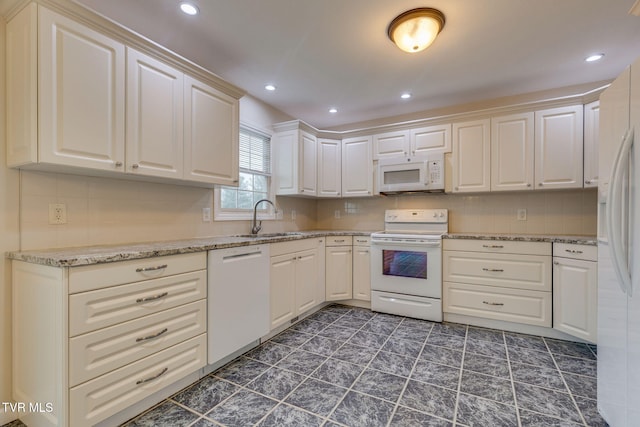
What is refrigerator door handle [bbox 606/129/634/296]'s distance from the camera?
1277 millimetres

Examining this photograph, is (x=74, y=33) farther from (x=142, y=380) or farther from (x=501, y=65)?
(x=501, y=65)

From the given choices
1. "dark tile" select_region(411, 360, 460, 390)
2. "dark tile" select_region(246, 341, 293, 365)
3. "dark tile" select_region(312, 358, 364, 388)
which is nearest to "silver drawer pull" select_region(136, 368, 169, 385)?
"dark tile" select_region(246, 341, 293, 365)

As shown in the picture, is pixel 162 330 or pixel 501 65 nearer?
pixel 162 330

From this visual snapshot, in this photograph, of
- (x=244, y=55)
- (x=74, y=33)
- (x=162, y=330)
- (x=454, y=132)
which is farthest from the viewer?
(x=454, y=132)

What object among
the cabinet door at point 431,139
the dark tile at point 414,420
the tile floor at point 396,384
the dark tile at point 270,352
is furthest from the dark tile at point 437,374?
the cabinet door at point 431,139

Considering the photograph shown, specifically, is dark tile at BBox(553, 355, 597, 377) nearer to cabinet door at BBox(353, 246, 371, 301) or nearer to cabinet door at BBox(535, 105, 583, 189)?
cabinet door at BBox(535, 105, 583, 189)

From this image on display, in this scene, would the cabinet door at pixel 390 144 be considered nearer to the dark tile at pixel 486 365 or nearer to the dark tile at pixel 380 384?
the dark tile at pixel 486 365

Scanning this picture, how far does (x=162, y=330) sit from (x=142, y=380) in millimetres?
256

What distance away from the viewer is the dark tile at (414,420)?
1528 mm

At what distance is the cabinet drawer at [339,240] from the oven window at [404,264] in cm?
44

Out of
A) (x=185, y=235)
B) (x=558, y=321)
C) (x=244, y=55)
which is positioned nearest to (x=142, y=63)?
(x=244, y=55)

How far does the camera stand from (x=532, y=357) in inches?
89.0

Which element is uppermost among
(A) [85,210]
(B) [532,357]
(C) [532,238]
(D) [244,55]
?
(D) [244,55]

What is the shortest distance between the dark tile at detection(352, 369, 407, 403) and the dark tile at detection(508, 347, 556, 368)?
99cm
